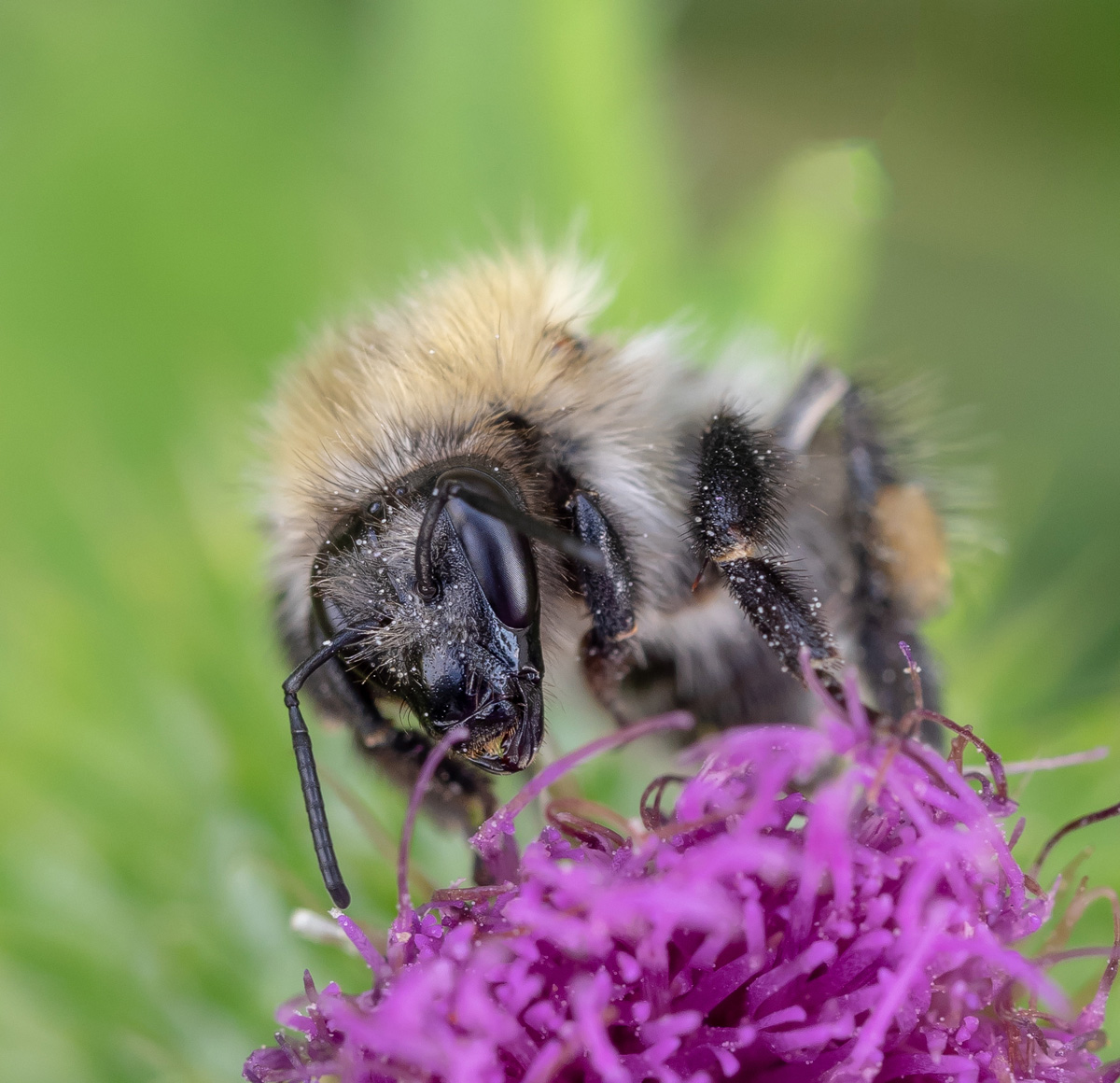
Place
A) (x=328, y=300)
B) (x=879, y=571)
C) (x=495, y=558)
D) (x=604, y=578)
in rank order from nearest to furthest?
(x=495, y=558)
(x=604, y=578)
(x=879, y=571)
(x=328, y=300)

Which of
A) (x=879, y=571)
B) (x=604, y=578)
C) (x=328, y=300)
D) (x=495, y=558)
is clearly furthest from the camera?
(x=328, y=300)

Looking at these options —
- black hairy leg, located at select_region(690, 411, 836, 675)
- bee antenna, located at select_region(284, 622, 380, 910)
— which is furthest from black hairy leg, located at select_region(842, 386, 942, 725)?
A: bee antenna, located at select_region(284, 622, 380, 910)

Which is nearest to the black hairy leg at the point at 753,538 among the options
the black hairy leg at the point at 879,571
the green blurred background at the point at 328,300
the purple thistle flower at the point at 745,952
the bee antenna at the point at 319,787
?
the purple thistle flower at the point at 745,952

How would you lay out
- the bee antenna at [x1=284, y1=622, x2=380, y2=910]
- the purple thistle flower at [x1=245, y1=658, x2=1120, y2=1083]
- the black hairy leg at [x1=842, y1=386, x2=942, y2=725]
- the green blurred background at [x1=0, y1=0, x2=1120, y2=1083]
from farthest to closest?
the green blurred background at [x1=0, y1=0, x2=1120, y2=1083]
the black hairy leg at [x1=842, y1=386, x2=942, y2=725]
the bee antenna at [x1=284, y1=622, x2=380, y2=910]
the purple thistle flower at [x1=245, y1=658, x2=1120, y2=1083]

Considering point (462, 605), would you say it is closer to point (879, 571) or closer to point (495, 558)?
point (495, 558)

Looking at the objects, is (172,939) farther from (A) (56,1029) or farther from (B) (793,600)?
(B) (793,600)

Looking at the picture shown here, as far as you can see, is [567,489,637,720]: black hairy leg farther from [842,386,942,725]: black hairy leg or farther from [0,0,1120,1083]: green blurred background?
[0,0,1120,1083]: green blurred background

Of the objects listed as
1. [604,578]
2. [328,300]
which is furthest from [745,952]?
[328,300]

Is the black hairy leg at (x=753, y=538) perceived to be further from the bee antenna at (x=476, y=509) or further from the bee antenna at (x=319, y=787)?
the bee antenna at (x=319, y=787)
